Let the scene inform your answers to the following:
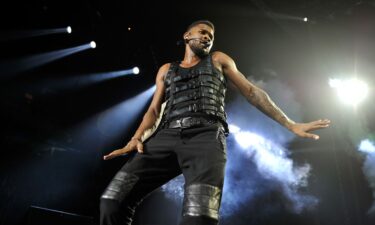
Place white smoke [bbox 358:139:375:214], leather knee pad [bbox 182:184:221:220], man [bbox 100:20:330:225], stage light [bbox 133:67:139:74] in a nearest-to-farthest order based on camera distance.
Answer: leather knee pad [bbox 182:184:221:220], man [bbox 100:20:330:225], white smoke [bbox 358:139:375:214], stage light [bbox 133:67:139:74]

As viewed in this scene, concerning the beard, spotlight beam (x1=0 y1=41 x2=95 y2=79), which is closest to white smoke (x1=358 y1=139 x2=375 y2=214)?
the beard

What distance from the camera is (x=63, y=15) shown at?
9.20 meters

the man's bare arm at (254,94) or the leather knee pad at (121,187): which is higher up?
the man's bare arm at (254,94)

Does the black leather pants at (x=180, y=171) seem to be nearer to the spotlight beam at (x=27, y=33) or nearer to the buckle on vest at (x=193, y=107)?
the buckle on vest at (x=193, y=107)

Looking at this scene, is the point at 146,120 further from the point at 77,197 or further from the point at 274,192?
the point at 274,192

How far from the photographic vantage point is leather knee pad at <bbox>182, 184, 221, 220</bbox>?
2098 millimetres

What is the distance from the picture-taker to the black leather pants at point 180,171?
2.14 meters

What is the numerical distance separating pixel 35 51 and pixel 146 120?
8.29 metres

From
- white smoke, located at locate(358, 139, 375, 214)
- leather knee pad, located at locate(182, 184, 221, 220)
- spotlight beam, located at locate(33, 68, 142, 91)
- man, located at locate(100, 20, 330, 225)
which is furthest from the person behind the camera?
white smoke, located at locate(358, 139, 375, 214)

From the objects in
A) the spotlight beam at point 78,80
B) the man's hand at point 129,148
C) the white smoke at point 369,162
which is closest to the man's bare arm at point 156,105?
the man's hand at point 129,148

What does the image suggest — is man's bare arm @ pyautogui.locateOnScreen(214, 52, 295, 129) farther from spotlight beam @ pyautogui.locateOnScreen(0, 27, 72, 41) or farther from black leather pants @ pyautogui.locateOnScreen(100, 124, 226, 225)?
spotlight beam @ pyautogui.locateOnScreen(0, 27, 72, 41)

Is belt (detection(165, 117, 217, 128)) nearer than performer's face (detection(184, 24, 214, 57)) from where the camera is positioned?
Yes

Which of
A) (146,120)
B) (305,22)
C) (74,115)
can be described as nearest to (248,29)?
(305,22)

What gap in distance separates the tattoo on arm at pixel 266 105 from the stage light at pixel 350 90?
864cm
